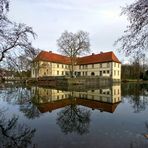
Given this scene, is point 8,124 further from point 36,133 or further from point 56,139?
point 56,139

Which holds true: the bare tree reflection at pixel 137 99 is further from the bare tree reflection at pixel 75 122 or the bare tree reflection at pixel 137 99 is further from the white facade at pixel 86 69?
the white facade at pixel 86 69

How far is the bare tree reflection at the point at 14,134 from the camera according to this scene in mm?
6020

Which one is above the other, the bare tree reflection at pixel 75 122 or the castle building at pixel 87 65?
the castle building at pixel 87 65

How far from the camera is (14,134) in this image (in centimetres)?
704

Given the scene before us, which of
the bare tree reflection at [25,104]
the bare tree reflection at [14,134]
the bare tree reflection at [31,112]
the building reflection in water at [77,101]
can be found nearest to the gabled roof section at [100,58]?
the building reflection in water at [77,101]

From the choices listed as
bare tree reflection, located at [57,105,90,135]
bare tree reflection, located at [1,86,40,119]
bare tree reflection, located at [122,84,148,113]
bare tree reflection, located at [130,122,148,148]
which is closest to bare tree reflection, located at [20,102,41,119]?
bare tree reflection, located at [1,86,40,119]

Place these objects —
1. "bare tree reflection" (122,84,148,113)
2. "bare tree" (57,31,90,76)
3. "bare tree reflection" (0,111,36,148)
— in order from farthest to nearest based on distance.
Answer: "bare tree" (57,31,90,76) → "bare tree reflection" (122,84,148,113) → "bare tree reflection" (0,111,36,148)

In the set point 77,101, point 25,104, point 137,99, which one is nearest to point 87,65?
point 137,99

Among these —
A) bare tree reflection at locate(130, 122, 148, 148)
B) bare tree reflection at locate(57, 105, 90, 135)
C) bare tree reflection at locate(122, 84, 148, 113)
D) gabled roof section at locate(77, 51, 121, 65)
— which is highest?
gabled roof section at locate(77, 51, 121, 65)

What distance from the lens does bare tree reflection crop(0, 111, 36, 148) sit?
602 centimetres

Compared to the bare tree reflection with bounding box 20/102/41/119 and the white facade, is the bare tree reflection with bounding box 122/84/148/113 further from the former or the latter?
the white facade

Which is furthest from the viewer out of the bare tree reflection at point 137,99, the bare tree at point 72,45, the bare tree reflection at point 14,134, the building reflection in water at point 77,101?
the bare tree at point 72,45

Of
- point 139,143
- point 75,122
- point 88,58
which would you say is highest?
point 88,58

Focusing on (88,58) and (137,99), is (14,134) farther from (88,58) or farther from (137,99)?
(88,58)
